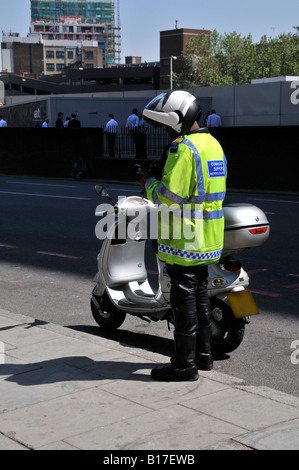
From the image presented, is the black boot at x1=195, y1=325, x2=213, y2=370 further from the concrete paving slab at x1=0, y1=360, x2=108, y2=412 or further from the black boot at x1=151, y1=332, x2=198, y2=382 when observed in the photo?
the concrete paving slab at x1=0, y1=360, x2=108, y2=412

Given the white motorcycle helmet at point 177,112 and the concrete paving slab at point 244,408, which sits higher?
the white motorcycle helmet at point 177,112

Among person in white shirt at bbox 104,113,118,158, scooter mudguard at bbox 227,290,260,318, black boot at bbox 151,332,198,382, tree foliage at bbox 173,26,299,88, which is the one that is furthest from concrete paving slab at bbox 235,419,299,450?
tree foliage at bbox 173,26,299,88

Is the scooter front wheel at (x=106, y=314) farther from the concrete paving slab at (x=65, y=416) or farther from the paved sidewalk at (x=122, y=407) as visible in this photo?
the concrete paving slab at (x=65, y=416)

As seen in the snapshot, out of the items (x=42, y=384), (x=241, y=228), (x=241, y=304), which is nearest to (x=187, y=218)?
(x=241, y=228)

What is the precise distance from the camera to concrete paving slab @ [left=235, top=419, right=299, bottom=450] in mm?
3625

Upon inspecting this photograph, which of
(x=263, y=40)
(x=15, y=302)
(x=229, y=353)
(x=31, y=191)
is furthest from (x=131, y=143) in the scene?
(x=263, y=40)

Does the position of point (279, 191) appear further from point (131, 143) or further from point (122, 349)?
point (122, 349)

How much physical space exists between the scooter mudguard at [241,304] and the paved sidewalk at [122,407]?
0.63 metres

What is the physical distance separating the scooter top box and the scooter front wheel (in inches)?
53.3

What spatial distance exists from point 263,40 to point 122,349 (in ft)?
488

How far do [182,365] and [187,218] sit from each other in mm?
957

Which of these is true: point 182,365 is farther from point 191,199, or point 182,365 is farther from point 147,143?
point 147,143

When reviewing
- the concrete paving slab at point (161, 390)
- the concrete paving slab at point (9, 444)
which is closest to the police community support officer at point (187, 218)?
the concrete paving slab at point (161, 390)

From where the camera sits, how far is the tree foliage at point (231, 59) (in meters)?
129
